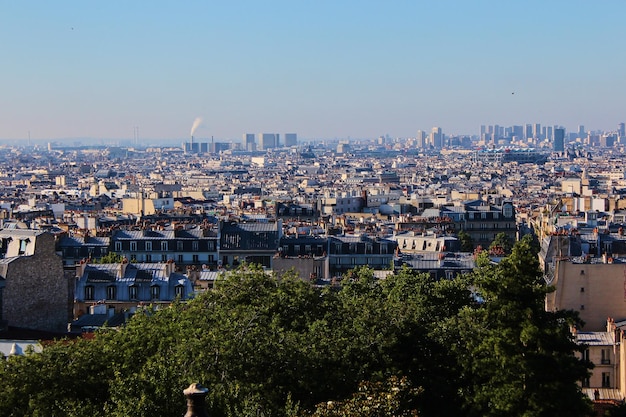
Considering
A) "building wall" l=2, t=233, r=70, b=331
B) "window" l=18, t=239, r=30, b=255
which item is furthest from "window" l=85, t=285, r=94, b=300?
"window" l=18, t=239, r=30, b=255

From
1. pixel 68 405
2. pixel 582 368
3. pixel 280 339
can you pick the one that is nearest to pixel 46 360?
pixel 68 405

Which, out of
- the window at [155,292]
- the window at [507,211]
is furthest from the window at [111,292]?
the window at [507,211]

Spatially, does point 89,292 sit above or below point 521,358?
below

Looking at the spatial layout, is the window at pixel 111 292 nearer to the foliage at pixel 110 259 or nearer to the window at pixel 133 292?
the window at pixel 133 292

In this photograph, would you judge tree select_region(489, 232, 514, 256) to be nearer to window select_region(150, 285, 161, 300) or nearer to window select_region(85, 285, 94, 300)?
window select_region(150, 285, 161, 300)

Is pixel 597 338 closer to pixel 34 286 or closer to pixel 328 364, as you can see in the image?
pixel 328 364

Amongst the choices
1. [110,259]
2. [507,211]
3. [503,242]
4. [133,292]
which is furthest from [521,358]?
[507,211]
